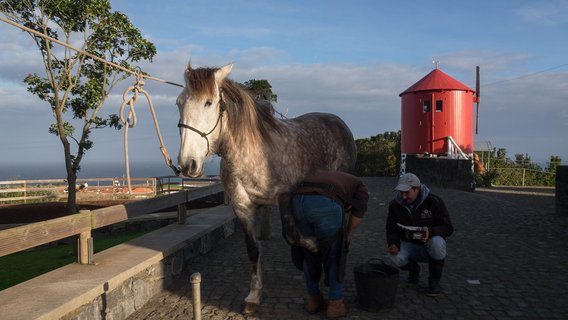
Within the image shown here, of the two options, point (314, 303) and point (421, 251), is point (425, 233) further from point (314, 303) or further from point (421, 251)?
point (314, 303)

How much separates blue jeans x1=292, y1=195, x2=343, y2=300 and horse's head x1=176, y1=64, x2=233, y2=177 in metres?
1.04

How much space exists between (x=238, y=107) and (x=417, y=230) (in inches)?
Answer: 103

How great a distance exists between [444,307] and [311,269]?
5.20 feet

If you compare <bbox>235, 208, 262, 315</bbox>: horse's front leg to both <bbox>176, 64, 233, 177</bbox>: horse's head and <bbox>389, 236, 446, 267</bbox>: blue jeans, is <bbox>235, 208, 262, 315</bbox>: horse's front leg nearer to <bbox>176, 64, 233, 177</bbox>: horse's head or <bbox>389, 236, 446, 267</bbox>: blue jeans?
<bbox>176, 64, 233, 177</bbox>: horse's head

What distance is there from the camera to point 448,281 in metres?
5.25

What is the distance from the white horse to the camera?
3.73m

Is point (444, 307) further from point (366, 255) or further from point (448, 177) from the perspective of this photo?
point (448, 177)

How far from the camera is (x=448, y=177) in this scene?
63.3 ft

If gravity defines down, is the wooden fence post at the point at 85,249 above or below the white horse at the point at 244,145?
below

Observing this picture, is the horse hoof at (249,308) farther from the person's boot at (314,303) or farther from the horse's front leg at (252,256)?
the person's boot at (314,303)

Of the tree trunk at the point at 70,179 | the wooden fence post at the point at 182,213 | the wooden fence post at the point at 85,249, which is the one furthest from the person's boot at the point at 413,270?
the tree trunk at the point at 70,179

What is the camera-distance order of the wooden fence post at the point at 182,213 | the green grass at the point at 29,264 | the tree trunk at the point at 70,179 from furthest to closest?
1. the tree trunk at the point at 70,179
2. the wooden fence post at the point at 182,213
3. the green grass at the point at 29,264

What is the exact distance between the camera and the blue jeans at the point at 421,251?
15.3ft

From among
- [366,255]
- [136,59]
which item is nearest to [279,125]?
[366,255]
